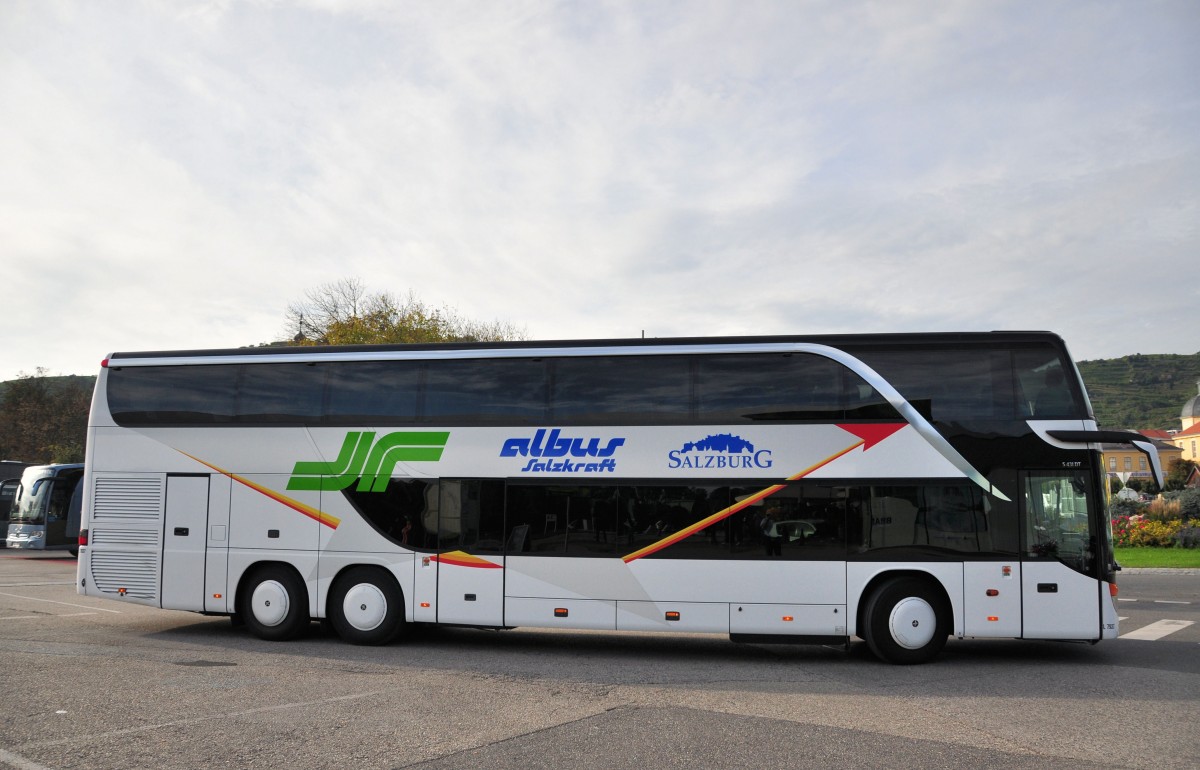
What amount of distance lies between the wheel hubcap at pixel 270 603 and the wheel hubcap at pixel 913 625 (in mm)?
7753

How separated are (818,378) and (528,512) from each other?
3.96m

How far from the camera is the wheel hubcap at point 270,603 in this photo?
11578 millimetres

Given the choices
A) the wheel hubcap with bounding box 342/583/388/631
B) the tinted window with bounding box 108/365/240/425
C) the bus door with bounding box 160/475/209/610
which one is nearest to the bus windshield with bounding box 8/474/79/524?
the tinted window with bounding box 108/365/240/425

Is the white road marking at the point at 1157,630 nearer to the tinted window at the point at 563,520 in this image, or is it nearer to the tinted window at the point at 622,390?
the tinted window at the point at 622,390

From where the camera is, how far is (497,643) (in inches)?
471

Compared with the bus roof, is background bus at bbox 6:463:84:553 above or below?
below

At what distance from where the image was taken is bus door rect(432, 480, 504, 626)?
1098cm

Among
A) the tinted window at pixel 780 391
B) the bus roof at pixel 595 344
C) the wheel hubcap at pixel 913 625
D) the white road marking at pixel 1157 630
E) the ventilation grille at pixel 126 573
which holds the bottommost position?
the white road marking at pixel 1157 630

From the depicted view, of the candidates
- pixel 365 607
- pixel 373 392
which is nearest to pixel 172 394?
pixel 373 392

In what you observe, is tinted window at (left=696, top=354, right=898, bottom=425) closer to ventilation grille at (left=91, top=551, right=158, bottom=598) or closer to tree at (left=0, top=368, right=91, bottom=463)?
ventilation grille at (left=91, top=551, right=158, bottom=598)

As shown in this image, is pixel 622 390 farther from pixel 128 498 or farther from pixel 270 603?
pixel 128 498

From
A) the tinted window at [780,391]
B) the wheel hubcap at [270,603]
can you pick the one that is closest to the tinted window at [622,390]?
the tinted window at [780,391]

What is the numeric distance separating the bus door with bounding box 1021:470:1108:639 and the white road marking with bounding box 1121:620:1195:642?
9.90 ft

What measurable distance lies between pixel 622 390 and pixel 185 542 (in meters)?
6.43
